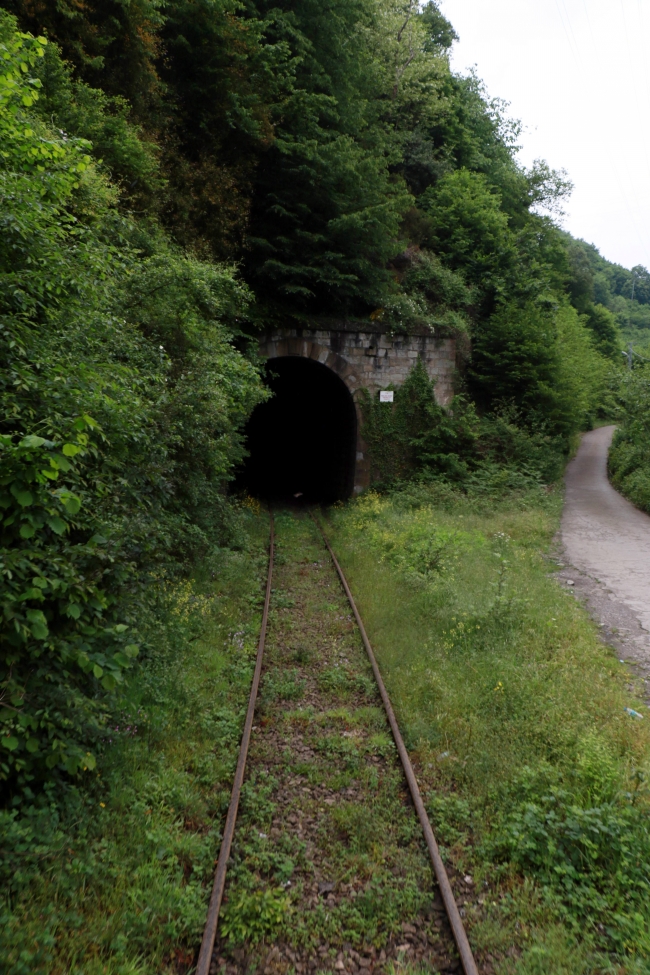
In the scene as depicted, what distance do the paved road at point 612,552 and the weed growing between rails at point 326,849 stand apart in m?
3.73

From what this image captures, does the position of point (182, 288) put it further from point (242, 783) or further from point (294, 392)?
point (294, 392)

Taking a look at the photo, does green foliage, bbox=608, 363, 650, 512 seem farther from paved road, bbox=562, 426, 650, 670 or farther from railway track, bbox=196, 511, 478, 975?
railway track, bbox=196, 511, 478, 975

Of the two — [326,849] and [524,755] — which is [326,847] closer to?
[326,849]

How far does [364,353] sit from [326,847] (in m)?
14.2

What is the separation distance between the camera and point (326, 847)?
4305 mm

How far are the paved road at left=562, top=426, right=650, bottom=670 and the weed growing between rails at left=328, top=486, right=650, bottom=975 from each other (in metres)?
0.57

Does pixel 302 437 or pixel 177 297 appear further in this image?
pixel 302 437

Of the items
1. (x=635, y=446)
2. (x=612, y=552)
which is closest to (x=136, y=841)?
(x=612, y=552)

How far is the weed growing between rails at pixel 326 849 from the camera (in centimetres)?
351

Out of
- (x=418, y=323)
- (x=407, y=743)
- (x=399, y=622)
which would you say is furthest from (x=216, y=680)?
(x=418, y=323)

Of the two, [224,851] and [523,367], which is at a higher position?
[523,367]

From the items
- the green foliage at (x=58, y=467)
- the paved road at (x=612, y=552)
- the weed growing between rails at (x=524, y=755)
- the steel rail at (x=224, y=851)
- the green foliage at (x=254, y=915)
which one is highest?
the green foliage at (x=58, y=467)

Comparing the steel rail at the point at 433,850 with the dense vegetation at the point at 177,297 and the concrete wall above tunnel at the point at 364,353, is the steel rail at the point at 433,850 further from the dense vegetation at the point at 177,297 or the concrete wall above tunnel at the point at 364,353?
the concrete wall above tunnel at the point at 364,353

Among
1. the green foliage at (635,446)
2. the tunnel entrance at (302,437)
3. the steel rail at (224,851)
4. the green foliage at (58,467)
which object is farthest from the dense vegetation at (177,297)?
the green foliage at (635,446)
